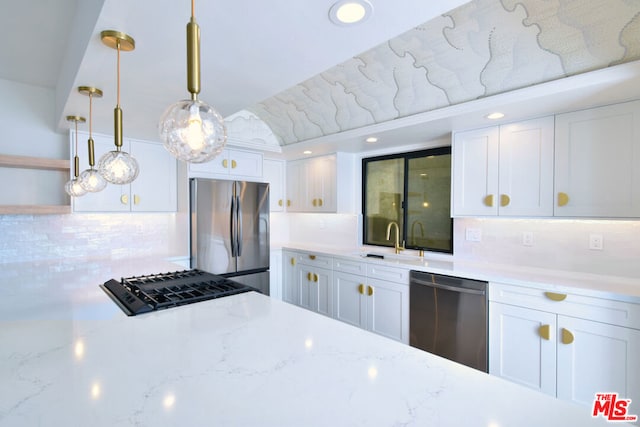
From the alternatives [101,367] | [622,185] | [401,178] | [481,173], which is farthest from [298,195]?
[101,367]

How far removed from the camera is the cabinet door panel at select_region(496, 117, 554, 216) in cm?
229

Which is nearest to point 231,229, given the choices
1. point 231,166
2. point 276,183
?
point 231,166

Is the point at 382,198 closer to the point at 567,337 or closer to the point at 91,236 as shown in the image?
the point at 567,337

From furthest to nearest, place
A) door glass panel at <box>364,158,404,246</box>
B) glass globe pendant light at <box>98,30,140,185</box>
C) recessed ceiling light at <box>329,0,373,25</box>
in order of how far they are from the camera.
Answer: door glass panel at <box>364,158,404,246</box>, glass globe pendant light at <box>98,30,140,185</box>, recessed ceiling light at <box>329,0,373,25</box>

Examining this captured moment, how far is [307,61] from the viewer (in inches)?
59.6

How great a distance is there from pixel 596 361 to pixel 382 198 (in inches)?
95.9

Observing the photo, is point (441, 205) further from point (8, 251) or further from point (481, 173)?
point (8, 251)

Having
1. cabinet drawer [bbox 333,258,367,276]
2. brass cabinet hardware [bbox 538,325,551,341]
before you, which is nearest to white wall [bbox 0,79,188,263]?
cabinet drawer [bbox 333,258,367,276]

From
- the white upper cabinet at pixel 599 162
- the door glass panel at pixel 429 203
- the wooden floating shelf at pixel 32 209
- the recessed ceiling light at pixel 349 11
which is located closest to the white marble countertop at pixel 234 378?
the recessed ceiling light at pixel 349 11

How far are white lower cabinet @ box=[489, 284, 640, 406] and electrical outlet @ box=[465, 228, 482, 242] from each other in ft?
2.39

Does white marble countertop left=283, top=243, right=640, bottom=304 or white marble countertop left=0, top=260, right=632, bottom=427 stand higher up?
white marble countertop left=0, top=260, right=632, bottom=427

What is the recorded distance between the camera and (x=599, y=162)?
2070 mm

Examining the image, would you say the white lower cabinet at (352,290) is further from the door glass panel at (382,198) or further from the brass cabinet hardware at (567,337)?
the brass cabinet hardware at (567,337)

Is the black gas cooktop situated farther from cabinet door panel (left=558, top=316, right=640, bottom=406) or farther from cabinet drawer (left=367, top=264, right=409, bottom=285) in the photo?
cabinet door panel (left=558, top=316, right=640, bottom=406)
